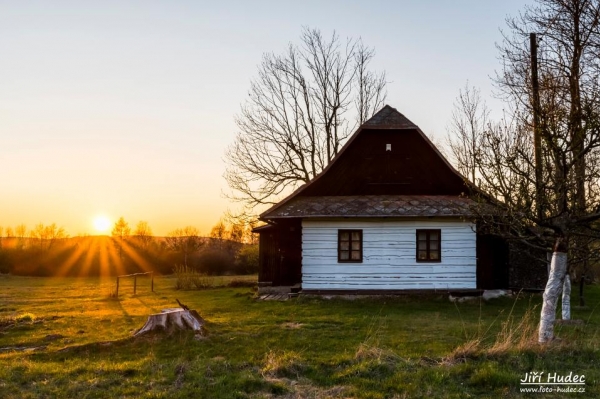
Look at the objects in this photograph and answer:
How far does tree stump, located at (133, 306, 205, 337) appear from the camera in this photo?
1076cm

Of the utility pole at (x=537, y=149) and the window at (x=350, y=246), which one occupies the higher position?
the utility pole at (x=537, y=149)

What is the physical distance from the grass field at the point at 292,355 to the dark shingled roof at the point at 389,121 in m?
7.08

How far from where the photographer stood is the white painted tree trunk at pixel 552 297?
349 inches

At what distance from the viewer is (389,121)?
2012cm

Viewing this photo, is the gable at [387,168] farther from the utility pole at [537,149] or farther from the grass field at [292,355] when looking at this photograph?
the utility pole at [537,149]

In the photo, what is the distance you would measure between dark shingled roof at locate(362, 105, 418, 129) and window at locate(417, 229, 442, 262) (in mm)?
4065

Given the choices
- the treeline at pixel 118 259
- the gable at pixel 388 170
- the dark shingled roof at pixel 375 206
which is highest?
the gable at pixel 388 170

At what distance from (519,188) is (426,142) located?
10.6 meters

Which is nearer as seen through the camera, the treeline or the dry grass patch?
the dry grass patch

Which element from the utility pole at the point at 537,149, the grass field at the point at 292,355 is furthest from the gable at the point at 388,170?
the utility pole at the point at 537,149

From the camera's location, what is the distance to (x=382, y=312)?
15148mm

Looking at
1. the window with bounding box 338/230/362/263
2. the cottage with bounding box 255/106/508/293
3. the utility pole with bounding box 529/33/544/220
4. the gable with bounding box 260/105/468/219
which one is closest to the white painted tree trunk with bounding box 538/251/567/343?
the utility pole with bounding box 529/33/544/220

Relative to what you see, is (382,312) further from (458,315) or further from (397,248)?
(397,248)

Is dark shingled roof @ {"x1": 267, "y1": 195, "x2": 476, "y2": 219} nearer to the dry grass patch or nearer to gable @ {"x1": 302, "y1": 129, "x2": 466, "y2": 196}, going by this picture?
gable @ {"x1": 302, "y1": 129, "x2": 466, "y2": 196}
